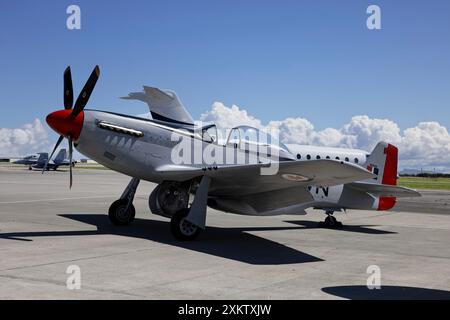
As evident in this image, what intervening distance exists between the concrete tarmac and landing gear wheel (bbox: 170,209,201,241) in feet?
0.73

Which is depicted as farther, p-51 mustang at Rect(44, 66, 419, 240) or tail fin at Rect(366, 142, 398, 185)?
tail fin at Rect(366, 142, 398, 185)

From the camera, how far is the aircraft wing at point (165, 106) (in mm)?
13391

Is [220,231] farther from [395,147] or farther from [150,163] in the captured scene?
[395,147]

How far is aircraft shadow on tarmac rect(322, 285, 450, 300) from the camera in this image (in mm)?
6402

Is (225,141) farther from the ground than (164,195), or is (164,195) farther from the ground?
(225,141)

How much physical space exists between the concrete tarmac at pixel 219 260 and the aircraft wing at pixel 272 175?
1.26 meters

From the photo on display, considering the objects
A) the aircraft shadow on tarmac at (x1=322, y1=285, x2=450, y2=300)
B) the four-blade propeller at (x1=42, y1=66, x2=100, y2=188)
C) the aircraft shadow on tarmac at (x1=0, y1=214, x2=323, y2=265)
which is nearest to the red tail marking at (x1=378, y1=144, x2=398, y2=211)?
the aircraft shadow on tarmac at (x1=0, y1=214, x2=323, y2=265)

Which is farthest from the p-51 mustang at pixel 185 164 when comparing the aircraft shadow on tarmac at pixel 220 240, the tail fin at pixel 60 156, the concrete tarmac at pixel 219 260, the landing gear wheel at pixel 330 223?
the tail fin at pixel 60 156

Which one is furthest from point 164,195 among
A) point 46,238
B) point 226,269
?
point 226,269

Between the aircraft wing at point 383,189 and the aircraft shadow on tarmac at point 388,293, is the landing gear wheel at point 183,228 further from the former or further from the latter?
the aircraft wing at point 383,189

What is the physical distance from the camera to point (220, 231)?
13.3m

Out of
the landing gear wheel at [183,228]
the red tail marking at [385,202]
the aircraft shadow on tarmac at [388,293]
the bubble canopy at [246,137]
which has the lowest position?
the aircraft shadow on tarmac at [388,293]

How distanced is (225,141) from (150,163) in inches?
77.0

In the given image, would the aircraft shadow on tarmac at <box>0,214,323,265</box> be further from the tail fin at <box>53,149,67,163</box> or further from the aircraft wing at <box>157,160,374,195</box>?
the tail fin at <box>53,149,67,163</box>
